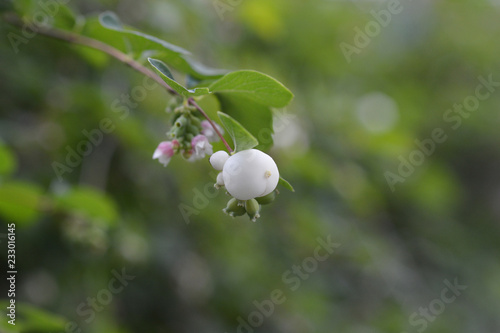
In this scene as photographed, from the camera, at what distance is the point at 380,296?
4.03m

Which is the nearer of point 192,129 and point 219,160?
point 219,160

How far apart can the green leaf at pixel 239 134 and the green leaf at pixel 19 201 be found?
117 cm

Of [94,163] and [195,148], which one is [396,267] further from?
[195,148]

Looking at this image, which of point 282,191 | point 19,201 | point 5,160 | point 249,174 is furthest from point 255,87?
point 282,191

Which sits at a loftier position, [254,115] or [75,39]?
[75,39]

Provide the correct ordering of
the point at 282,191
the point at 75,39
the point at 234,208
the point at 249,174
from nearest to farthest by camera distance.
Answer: the point at 249,174 < the point at 234,208 < the point at 75,39 < the point at 282,191

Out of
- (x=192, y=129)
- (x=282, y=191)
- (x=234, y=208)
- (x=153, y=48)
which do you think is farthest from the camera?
(x=282, y=191)

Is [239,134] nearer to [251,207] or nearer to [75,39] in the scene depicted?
[251,207]

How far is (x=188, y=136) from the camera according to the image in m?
1.04

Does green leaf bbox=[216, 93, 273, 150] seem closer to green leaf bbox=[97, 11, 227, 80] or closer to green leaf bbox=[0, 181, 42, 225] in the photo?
green leaf bbox=[97, 11, 227, 80]

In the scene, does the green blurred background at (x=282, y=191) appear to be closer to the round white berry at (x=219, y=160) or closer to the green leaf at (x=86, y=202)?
the green leaf at (x=86, y=202)

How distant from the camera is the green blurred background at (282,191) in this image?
8.02ft

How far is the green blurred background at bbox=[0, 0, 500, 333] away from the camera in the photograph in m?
2.44

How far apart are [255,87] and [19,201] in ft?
3.85
